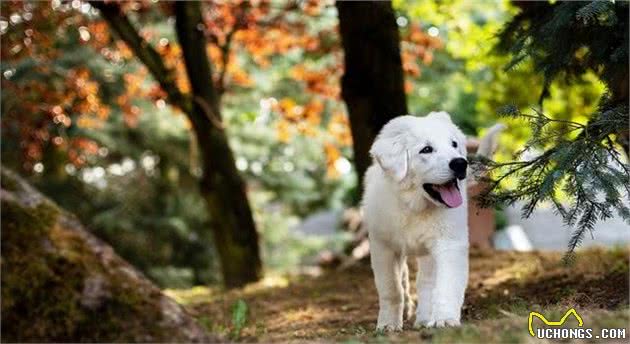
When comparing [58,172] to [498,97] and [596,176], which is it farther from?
[596,176]

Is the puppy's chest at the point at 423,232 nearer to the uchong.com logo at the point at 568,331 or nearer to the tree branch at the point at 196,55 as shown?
the uchong.com logo at the point at 568,331

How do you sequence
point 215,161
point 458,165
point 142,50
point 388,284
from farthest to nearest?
point 215,161 → point 142,50 → point 388,284 → point 458,165

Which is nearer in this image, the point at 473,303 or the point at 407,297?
the point at 407,297

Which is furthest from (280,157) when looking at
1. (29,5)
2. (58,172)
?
(29,5)

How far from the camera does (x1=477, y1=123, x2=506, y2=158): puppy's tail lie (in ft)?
19.7

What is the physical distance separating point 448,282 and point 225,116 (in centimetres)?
1193

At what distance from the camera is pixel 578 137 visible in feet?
16.5

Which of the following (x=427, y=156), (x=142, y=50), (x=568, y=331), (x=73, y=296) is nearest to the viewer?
(x=568, y=331)

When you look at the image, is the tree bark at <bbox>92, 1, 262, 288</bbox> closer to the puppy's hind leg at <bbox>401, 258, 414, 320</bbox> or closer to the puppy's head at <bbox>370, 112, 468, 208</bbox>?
the puppy's hind leg at <bbox>401, 258, 414, 320</bbox>

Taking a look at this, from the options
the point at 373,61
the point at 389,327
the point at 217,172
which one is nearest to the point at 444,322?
the point at 389,327

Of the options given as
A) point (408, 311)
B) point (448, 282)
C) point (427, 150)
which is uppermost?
point (427, 150)

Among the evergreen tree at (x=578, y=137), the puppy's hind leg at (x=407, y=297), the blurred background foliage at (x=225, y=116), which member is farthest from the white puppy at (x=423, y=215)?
the blurred background foliage at (x=225, y=116)

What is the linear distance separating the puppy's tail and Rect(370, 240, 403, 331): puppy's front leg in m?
1.18

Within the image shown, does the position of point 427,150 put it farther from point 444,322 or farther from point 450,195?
point 444,322
